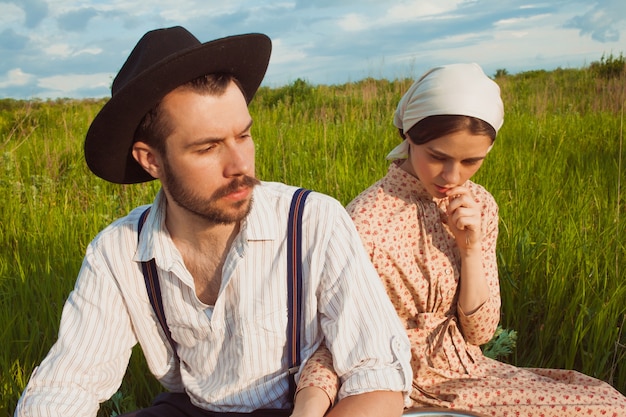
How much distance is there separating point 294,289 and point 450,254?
2.67 feet

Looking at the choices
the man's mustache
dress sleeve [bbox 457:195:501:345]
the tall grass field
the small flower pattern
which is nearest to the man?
the man's mustache

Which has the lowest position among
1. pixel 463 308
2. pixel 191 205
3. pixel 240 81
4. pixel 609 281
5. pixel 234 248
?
pixel 609 281

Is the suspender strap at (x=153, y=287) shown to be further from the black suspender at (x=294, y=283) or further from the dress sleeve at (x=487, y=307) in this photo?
the dress sleeve at (x=487, y=307)

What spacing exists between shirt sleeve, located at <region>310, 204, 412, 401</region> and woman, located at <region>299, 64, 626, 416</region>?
20.1 inches

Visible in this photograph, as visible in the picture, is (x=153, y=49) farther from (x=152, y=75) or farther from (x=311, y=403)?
(x=311, y=403)

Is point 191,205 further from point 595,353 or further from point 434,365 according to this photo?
point 595,353

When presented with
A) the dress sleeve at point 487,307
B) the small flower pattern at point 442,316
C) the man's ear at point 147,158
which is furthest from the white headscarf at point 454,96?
the man's ear at point 147,158

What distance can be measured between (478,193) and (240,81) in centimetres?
105

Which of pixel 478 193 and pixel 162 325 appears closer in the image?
pixel 162 325

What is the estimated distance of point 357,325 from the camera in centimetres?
180

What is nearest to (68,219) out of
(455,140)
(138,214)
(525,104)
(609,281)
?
(138,214)

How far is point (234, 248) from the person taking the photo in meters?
1.94

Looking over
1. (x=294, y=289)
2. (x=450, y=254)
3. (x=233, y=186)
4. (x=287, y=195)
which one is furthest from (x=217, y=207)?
(x=450, y=254)

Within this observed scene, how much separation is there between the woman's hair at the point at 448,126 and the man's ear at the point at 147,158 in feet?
3.15
